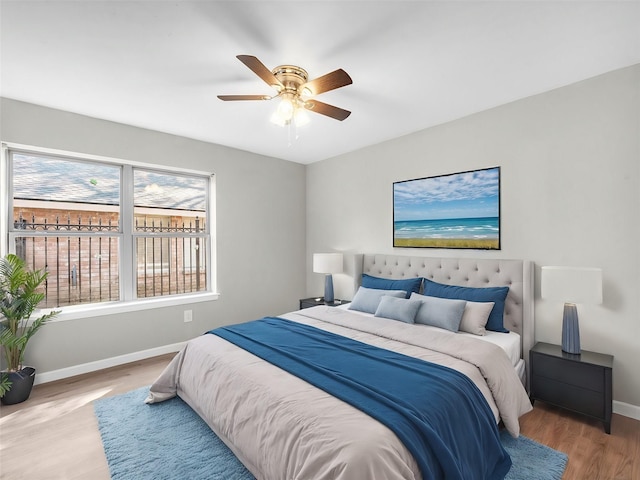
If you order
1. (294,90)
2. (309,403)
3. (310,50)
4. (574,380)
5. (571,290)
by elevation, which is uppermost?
(310,50)

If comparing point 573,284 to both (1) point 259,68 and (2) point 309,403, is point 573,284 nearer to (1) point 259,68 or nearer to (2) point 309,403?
(2) point 309,403

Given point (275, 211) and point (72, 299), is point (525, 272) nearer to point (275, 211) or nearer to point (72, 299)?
point (275, 211)

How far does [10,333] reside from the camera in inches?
101

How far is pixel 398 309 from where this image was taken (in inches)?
115

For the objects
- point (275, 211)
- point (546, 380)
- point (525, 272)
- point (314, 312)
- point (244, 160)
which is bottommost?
point (546, 380)

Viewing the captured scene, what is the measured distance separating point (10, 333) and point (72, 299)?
2.36 ft

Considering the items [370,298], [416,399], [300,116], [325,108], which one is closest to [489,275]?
[370,298]

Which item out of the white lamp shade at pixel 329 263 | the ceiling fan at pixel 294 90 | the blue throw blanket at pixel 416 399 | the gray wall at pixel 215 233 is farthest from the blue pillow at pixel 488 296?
the gray wall at pixel 215 233

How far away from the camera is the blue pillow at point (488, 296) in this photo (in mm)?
2699

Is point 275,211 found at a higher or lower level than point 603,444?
higher

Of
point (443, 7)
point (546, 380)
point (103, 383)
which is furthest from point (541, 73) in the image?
point (103, 383)

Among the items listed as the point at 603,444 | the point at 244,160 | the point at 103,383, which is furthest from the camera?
the point at 244,160

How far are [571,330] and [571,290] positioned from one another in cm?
33

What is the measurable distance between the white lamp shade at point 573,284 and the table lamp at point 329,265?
2302 millimetres
